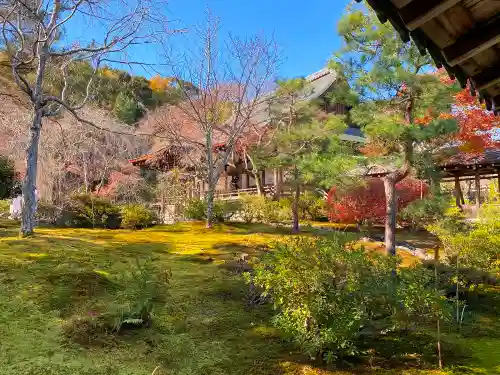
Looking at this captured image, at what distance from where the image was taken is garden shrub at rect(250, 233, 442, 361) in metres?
3.58

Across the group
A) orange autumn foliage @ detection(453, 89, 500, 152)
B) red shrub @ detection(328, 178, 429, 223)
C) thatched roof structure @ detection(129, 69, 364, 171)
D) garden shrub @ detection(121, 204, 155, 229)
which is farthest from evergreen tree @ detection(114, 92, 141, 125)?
orange autumn foliage @ detection(453, 89, 500, 152)

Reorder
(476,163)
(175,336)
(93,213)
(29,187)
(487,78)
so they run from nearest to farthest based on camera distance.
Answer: (487,78)
(175,336)
(29,187)
(93,213)
(476,163)

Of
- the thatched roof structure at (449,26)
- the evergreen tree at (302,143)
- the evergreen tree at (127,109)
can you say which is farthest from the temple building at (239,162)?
the thatched roof structure at (449,26)

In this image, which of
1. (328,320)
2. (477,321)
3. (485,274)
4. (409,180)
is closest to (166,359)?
(328,320)

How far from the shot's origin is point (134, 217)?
15281 millimetres

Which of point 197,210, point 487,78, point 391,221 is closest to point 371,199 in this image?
point 391,221

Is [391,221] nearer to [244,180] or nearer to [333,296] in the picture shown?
[333,296]

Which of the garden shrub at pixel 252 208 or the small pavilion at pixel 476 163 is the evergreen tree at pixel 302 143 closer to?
the garden shrub at pixel 252 208

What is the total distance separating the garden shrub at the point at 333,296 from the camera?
358cm

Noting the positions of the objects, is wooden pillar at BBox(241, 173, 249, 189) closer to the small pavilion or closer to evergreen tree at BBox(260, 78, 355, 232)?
evergreen tree at BBox(260, 78, 355, 232)

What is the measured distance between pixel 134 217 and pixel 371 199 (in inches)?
347

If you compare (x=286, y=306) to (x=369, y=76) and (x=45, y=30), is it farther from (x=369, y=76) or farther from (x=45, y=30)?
(x=45, y=30)

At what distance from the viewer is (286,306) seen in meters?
3.79

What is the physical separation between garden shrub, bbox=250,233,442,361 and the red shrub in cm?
1046
